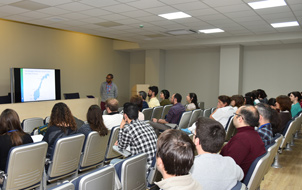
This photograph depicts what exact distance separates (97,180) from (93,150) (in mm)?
1539

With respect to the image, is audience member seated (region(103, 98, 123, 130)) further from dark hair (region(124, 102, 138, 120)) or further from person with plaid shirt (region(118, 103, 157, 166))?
person with plaid shirt (region(118, 103, 157, 166))

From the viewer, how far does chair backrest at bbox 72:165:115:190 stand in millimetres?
1661

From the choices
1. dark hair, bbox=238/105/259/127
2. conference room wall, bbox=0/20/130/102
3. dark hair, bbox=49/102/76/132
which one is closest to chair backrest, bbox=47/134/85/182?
dark hair, bbox=49/102/76/132

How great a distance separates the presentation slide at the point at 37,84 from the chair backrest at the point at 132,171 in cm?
648

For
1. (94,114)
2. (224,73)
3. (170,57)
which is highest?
(170,57)

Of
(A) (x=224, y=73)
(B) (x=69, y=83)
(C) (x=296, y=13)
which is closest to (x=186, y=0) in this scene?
(C) (x=296, y=13)

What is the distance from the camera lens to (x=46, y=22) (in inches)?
278

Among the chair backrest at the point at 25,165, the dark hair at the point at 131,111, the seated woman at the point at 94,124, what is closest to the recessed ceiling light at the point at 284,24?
the dark hair at the point at 131,111

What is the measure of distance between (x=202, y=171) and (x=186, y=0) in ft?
12.8

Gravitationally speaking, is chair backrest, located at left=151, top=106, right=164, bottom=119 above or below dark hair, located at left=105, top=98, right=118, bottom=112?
below

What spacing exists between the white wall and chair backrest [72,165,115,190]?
9.35 meters

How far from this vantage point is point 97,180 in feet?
5.75

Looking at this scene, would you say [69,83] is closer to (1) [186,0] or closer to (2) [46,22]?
(2) [46,22]

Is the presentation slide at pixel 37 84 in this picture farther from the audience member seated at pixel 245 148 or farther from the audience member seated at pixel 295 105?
the audience member seated at pixel 295 105
